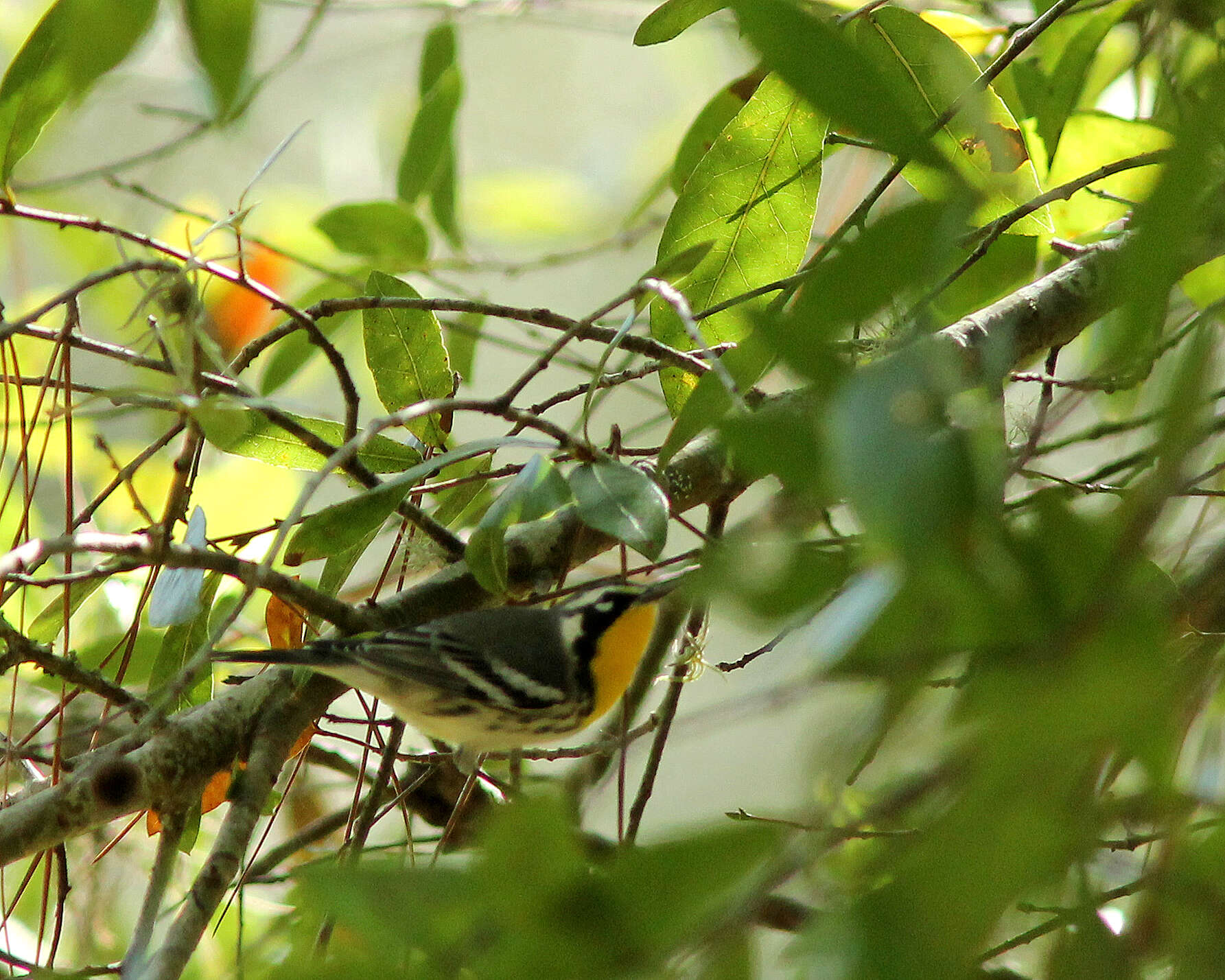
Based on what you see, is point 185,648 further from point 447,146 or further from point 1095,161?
point 1095,161

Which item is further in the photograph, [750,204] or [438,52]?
[438,52]

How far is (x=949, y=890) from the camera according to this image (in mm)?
232

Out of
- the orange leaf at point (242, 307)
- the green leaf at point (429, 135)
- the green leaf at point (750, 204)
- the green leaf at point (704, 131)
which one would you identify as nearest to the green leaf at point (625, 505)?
the green leaf at point (750, 204)

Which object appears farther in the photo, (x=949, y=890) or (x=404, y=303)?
(x=404, y=303)

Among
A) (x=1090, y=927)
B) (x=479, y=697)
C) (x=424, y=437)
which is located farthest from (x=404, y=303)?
(x=1090, y=927)

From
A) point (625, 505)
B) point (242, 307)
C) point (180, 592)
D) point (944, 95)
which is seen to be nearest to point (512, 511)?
point (625, 505)

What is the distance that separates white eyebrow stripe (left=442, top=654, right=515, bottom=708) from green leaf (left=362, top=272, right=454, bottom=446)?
0.32m

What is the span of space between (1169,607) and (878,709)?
0.38ft

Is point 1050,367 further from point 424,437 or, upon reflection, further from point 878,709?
point 878,709

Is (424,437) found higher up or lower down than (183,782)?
higher up

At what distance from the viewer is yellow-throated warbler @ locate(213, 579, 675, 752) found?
100 centimetres

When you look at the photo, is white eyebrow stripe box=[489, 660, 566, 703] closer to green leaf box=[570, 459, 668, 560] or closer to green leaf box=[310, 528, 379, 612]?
green leaf box=[310, 528, 379, 612]

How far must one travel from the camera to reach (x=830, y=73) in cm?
30

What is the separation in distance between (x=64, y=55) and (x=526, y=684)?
27.4 inches
